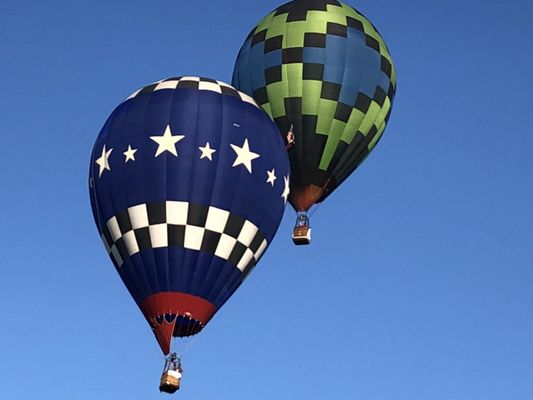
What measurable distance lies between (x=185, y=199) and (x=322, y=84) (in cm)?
620

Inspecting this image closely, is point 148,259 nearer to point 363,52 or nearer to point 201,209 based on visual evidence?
point 201,209

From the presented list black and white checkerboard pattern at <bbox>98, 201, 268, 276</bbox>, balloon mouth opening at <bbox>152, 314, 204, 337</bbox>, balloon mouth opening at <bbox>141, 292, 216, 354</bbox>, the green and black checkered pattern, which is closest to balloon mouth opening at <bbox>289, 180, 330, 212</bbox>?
the green and black checkered pattern

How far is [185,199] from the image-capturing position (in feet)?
88.2

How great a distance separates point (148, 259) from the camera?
26844mm

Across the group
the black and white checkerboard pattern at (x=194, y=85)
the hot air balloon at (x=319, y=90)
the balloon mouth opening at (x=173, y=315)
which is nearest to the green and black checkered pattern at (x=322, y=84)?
the hot air balloon at (x=319, y=90)

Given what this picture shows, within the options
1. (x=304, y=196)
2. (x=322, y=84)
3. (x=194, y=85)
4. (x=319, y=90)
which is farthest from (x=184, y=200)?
(x=322, y=84)

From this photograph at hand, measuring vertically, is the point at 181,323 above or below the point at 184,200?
below

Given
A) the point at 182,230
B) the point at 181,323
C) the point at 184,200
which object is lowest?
the point at 181,323

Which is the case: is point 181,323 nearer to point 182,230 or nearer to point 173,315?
point 173,315

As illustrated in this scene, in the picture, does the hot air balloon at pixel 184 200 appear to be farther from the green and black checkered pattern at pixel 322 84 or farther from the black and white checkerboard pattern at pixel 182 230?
the green and black checkered pattern at pixel 322 84

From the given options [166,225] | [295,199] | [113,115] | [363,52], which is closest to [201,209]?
[166,225]

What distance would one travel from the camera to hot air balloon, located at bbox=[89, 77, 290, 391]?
87.7 feet

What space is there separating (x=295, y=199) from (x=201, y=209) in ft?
17.5

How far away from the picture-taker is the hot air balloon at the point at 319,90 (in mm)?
31594
